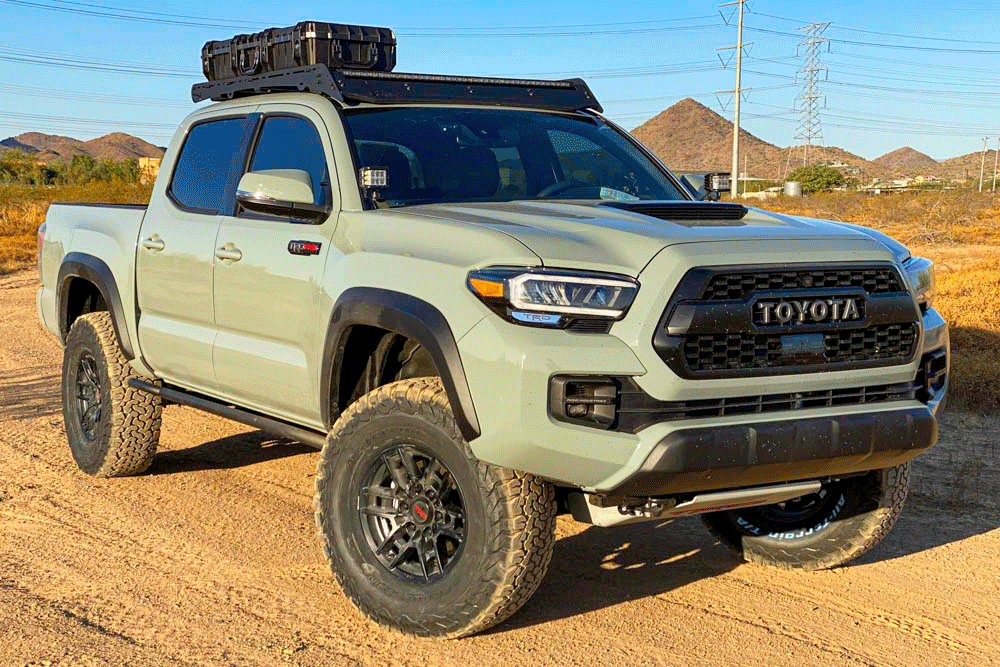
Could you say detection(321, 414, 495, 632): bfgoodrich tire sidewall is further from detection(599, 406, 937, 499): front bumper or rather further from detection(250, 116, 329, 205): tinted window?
detection(250, 116, 329, 205): tinted window

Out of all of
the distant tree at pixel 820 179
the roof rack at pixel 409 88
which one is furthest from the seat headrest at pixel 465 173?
the distant tree at pixel 820 179

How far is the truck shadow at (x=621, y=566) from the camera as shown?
4.50m

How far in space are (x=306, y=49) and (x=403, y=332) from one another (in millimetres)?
2044

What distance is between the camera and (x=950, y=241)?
2206 cm

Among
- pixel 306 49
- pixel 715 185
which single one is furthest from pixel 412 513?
pixel 715 185

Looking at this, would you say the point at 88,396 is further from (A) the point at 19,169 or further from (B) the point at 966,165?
(B) the point at 966,165

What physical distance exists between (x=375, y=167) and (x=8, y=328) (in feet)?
31.6

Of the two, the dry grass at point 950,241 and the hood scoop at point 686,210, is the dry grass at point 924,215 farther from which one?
the hood scoop at point 686,210

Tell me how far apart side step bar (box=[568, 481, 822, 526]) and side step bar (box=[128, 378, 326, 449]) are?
118cm

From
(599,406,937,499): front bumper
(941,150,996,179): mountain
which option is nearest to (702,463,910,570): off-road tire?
(599,406,937,499): front bumper

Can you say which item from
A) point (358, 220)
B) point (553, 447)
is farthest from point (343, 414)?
point (553, 447)

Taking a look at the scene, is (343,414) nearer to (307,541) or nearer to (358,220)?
(358,220)

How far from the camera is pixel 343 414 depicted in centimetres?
436

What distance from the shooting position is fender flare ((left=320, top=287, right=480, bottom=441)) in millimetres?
3791
